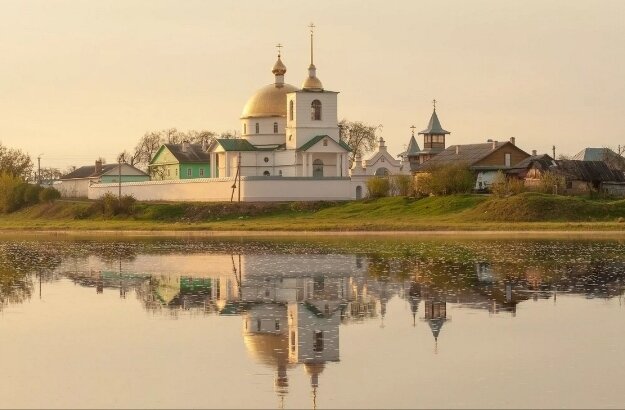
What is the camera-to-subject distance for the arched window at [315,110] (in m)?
87.2

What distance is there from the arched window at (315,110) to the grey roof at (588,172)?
1728 centimetres

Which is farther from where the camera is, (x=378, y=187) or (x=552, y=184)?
(x=378, y=187)

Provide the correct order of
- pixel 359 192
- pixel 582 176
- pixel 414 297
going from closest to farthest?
pixel 414 297 < pixel 582 176 < pixel 359 192

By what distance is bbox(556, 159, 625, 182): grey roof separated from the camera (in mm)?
77750

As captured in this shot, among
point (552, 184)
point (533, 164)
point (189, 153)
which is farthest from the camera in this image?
point (189, 153)

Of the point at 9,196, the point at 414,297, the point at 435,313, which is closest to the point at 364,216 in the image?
the point at 9,196

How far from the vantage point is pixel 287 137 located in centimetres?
8762

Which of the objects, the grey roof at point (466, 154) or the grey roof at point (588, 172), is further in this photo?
the grey roof at point (466, 154)

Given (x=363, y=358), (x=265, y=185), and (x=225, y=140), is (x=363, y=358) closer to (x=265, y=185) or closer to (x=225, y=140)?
(x=265, y=185)

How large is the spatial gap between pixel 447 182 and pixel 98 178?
40819 millimetres

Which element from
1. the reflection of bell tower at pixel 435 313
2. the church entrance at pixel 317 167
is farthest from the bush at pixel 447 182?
the reflection of bell tower at pixel 435 313

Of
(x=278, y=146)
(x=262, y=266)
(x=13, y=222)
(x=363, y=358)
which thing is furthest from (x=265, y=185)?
(x=363, y=358)

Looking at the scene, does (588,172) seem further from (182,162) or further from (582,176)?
(182,162)

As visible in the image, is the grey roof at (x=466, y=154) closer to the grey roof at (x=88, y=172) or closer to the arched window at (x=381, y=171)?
the arched window at (x=381, y=171)
